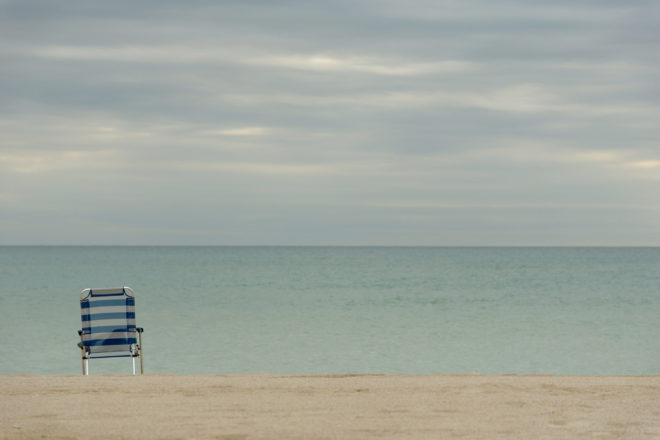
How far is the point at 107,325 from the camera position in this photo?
256 inches

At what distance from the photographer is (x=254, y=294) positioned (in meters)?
23.3

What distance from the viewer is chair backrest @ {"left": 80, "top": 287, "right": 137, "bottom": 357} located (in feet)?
21.0

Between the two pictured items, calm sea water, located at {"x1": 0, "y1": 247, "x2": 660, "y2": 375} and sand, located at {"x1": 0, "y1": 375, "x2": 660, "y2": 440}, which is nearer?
sand, located at {"x1": 0, "y1": 375, "x2": 660, "y2": 440}

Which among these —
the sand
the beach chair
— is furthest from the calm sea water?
the sand

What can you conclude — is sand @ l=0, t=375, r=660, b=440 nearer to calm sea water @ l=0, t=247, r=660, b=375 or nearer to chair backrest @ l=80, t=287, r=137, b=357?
chair backrest @ l=80, t=287, r=137, b=357

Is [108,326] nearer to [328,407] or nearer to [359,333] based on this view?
[328,407]

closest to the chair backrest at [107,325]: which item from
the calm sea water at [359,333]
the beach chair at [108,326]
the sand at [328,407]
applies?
the beach chair at [108,326]

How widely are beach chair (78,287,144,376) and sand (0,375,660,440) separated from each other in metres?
0.97

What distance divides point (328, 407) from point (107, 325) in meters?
3.03

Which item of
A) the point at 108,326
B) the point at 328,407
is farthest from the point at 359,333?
the point at 328,407

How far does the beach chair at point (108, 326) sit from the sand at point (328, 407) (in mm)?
968

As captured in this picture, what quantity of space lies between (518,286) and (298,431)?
82.4ft

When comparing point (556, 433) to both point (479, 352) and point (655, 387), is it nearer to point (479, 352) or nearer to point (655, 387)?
point (655, 387)

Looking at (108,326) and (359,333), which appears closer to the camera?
(108,326)
